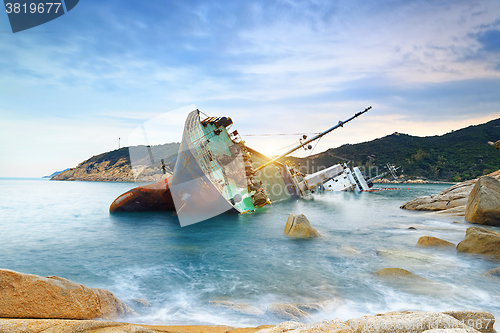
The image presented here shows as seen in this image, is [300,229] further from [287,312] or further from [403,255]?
[287,312]

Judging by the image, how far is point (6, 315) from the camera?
3.48 meters

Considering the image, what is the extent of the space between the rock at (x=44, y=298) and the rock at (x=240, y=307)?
2845 millimetres

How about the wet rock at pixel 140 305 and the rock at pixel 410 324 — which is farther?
the wet rock at pixel 140 305

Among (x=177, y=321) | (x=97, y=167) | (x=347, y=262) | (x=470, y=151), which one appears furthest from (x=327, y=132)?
(x=97, y=167)

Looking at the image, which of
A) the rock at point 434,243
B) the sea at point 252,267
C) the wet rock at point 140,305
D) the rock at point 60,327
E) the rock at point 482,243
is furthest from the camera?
the rock at point 434,243

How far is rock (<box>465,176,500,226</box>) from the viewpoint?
523 inches

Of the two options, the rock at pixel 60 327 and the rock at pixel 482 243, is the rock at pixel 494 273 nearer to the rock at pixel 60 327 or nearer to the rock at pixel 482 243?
the rock at pixel 482 243

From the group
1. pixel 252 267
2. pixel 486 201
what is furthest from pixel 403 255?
pixel 486 201

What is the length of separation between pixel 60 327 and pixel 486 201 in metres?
19.0

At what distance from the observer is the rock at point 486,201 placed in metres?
13.3

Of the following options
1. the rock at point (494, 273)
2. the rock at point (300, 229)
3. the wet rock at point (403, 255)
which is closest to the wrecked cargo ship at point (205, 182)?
the rock at point (300, 229)

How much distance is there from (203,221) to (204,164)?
4.99 m

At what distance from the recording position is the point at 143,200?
76.2 ft

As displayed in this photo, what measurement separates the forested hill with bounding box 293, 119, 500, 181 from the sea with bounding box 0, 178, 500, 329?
198 feet
